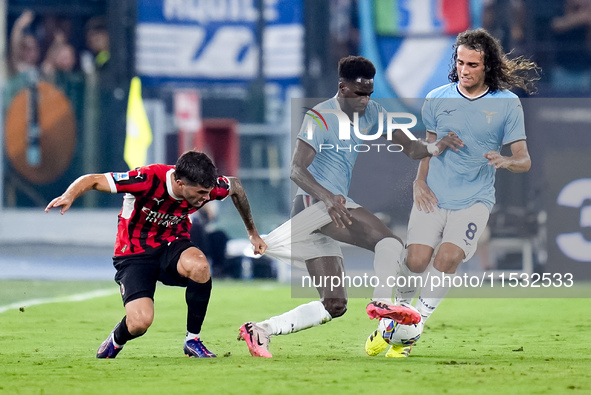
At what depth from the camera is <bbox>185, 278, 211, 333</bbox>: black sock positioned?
6195 millimetres

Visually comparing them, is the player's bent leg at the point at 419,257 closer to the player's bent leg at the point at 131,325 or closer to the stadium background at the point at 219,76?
the player's bent leg at the point at 131,325

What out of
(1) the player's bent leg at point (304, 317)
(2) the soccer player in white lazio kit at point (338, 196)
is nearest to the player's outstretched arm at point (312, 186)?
(2) the soccer player in white lazio kit at point (338, 196)

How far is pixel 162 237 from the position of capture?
6352 millimetres

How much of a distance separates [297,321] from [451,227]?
111 centimetres

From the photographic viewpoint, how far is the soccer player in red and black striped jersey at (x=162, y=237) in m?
5.88

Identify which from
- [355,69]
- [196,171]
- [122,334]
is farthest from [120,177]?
[355,69]

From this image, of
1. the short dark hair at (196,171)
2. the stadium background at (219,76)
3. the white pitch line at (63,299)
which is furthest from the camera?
the stadium background at (219,76)

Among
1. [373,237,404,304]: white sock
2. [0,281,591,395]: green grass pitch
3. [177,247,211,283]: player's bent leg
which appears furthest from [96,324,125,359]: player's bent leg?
[373,237,404,304]: white sock

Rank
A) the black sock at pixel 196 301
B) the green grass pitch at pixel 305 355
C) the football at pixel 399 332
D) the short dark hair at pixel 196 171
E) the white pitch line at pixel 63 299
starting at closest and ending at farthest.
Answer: the green grass pitch at pixel 305 355 → the short dark hair at pixel 196 171 → the football at pixel 399 332 → the black sock at pixel 196 301 → the white pitch line at pixel 63 299

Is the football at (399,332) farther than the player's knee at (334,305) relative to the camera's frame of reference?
No

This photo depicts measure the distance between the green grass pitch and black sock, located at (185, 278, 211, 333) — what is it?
261 millimetres

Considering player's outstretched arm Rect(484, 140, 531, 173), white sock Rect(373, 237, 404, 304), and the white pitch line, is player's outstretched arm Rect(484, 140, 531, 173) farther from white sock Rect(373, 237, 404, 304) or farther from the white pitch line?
the white pitch line

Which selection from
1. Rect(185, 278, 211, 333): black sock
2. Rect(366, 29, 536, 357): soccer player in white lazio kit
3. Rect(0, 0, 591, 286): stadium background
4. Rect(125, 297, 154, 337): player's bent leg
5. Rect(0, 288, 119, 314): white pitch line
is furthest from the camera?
Rect(0, 0, 591, 286): stadium background

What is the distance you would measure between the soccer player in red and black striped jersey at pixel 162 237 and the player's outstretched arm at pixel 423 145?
1.12 m
